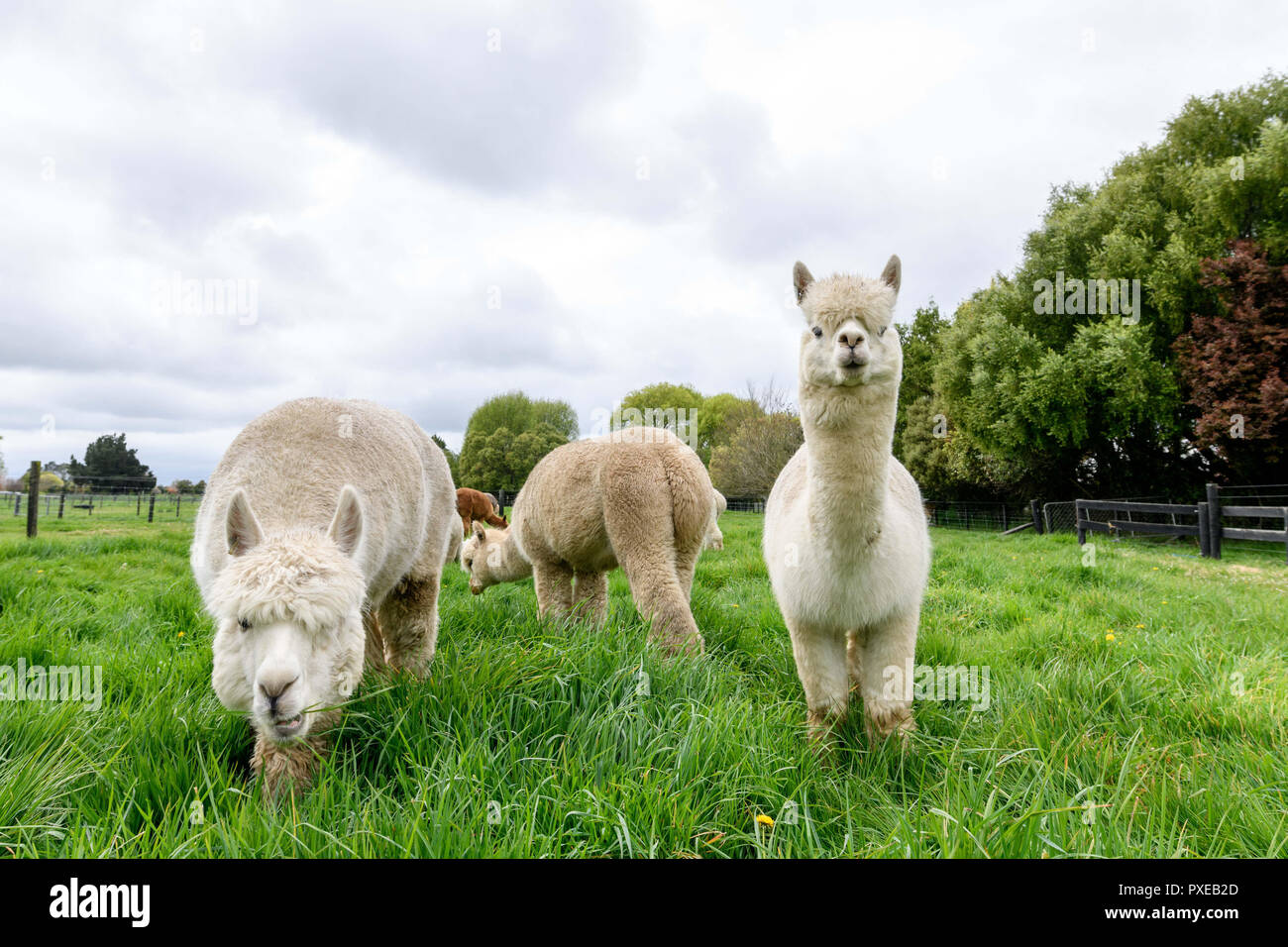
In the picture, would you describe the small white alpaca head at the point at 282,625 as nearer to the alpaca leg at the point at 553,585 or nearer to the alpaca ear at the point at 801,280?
the alpaca ear at the point at 801,280

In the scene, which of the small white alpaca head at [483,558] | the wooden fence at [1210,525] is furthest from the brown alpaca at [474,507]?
the wooden fence at [1210,525]

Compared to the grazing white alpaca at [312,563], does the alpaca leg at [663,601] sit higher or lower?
lower

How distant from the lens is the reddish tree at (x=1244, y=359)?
1338 cm

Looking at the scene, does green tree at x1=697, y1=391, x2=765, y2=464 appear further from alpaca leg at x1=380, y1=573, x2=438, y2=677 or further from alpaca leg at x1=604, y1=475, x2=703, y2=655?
alpaca leg at x1=380, y1=573, x2=438, y2=677

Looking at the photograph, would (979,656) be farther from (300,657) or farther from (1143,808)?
(300,657)

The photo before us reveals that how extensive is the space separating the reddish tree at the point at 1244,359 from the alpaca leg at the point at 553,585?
15.5 meters

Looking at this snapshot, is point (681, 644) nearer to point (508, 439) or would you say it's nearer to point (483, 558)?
point (483, 558)

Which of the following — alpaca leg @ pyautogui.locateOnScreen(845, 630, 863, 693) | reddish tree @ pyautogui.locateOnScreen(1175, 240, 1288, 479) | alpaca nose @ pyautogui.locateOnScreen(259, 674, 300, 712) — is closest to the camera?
alpaca nose @ pyautogui.locateOnScreen(259, 674, 300, 712)

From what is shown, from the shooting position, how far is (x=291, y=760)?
211cm

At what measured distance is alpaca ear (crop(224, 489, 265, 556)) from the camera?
2.10 meters

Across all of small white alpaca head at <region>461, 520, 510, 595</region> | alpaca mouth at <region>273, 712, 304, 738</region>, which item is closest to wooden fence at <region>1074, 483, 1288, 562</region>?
small white alpaca head at <region>461, 520, 510, 595</region>

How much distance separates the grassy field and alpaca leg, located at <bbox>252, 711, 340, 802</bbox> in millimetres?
84

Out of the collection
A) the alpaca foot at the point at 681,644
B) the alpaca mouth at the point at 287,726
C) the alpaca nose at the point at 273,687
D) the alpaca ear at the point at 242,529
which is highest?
the alpaca ear at the point at 242,529

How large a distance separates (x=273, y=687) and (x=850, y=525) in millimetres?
2212
